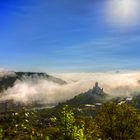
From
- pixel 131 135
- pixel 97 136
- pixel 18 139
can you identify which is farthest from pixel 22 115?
pixel 18 139

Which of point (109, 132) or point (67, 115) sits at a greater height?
point (67, 115)

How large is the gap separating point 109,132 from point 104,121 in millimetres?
3701

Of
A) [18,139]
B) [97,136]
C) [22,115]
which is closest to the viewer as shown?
[22,115]

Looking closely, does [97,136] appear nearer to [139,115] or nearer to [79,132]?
[139,115]

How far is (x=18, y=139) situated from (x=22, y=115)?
72.2m

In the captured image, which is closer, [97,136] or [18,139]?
[97,136]

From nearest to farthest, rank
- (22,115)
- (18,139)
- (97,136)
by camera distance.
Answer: (22,115)
(97,136)
(18,139)

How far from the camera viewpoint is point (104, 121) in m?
113

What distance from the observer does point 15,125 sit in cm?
6819

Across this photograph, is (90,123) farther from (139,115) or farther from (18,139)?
(18,139)

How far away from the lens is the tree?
111938mm

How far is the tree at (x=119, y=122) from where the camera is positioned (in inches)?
4407

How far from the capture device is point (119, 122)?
11212cm

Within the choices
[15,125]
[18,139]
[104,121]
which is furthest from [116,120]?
[15,125]
